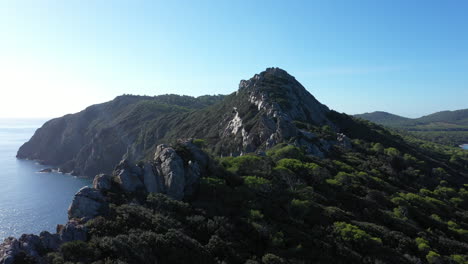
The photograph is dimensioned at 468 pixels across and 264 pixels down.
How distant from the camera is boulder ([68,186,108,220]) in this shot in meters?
26.3

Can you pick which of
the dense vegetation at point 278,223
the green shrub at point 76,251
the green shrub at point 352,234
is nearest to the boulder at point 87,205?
the dense vegetation at point 278,223

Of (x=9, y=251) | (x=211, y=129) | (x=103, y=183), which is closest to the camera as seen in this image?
(x=9, y=251)

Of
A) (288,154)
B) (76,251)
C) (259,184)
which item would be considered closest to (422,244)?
(259,184)

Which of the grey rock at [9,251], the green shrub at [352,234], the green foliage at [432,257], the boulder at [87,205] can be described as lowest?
the green foliage at [432,257]

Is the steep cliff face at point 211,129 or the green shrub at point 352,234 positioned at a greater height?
the steep cliff face at point 211,129

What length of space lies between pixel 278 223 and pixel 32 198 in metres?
102

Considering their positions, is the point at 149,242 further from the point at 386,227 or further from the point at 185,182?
the point at 386,227

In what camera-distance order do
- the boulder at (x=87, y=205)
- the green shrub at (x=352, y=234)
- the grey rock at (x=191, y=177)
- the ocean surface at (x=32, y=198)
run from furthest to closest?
the ocean surface at (x=32, y=198)
the grey rock at (x=191, y=177)
the green shrub at (x=352, y=234)
the boulder at (x=87, y=205)

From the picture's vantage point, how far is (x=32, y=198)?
323 ft

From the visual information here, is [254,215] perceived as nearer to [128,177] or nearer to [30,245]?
[128,177]

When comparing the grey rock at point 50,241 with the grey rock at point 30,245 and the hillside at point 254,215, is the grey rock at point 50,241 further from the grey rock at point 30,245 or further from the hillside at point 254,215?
the grey rock at point 30,245

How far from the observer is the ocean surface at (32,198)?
7406 cm

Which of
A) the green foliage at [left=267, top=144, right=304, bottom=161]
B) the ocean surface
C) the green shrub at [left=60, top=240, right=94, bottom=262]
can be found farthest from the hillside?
the ocean surface

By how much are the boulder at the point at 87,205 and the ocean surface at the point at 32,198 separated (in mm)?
54625
